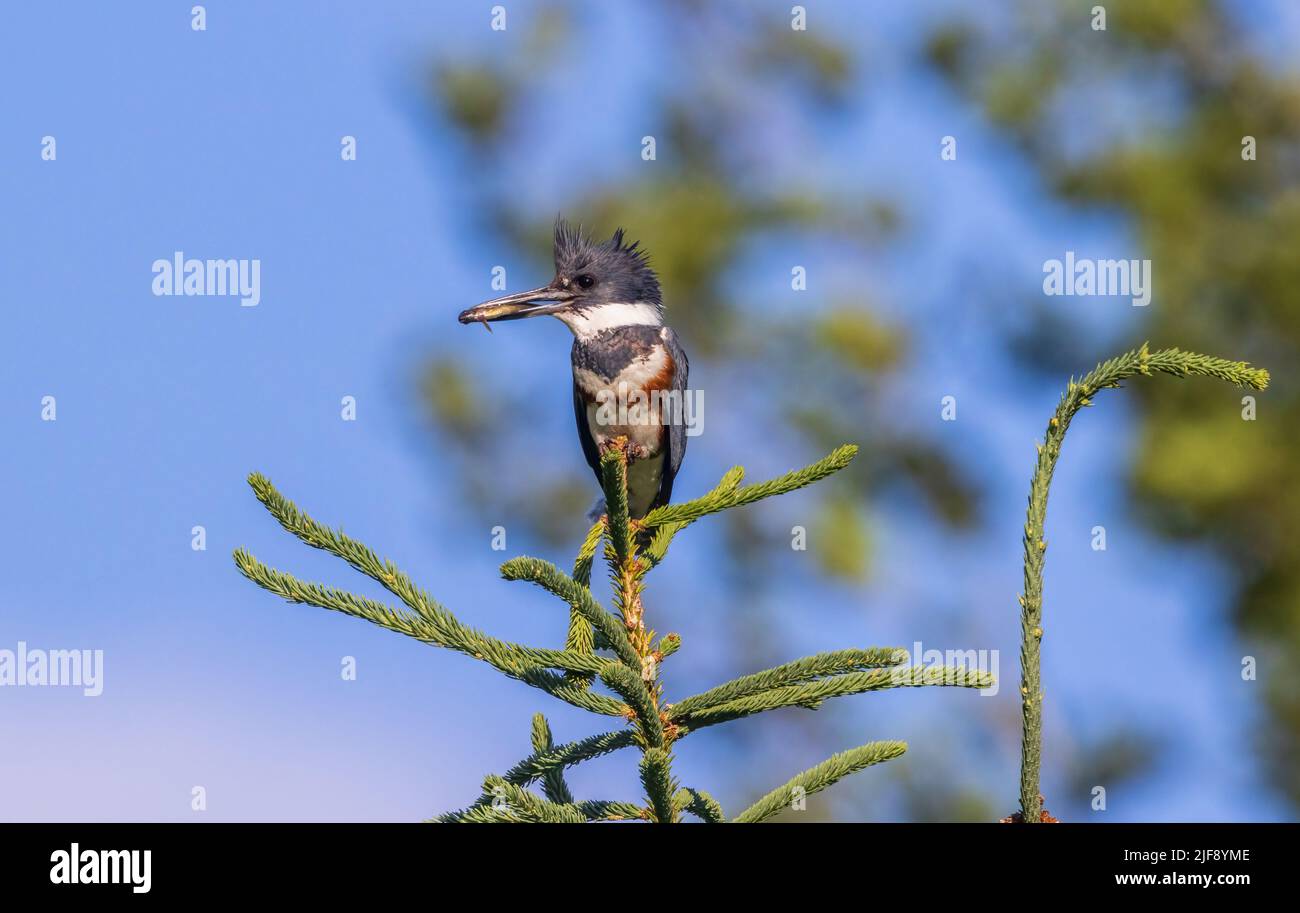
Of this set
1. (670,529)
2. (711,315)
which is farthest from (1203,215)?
(670,529)

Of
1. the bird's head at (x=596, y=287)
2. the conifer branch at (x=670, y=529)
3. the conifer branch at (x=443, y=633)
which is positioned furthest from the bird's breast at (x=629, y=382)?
the conifer branch at (x=443, y=633)

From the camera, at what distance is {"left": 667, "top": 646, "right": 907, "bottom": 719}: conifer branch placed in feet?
7.63

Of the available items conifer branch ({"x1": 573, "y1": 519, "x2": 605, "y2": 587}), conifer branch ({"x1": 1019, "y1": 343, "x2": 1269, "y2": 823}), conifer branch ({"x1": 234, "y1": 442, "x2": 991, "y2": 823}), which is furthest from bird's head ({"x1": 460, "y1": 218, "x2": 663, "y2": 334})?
conifer branch ({"x1": 1019, "y1": 343, "x2": 1269, "y2": 823})

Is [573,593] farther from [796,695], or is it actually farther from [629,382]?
[629,382]

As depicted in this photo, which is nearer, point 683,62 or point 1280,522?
point 1280,522

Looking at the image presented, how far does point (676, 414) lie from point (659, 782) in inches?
134

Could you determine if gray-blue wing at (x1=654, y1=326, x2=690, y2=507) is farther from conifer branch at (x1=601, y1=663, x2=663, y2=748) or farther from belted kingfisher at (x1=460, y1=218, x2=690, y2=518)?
conifer branch at (x1=601, y1=663, x2=663, y2=748)

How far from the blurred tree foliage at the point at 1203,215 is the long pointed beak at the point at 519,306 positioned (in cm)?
824

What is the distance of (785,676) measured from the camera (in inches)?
93.6
